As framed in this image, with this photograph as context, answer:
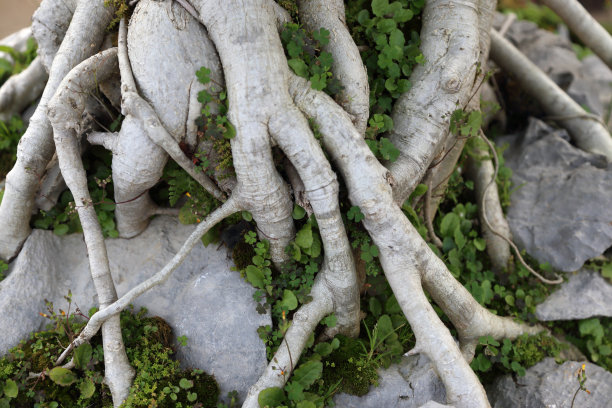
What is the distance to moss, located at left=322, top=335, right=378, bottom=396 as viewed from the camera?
3598 millimetres

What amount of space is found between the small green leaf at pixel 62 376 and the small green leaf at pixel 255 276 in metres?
1.54

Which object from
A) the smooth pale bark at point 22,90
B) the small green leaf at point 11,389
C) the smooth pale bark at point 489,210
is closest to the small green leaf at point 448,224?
the smooth pale bark at point 489,210

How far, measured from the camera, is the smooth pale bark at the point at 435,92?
3.83 metres

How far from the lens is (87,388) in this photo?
3.49 m

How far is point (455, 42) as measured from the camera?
12.8 feet

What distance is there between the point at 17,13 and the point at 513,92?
9251 mm

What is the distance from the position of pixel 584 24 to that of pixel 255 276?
5.23 metres

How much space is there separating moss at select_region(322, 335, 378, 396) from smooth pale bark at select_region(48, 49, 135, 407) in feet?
5.16

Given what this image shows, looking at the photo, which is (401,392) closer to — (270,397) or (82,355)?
(270,397)

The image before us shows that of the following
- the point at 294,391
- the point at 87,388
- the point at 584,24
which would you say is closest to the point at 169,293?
the point at 87,388

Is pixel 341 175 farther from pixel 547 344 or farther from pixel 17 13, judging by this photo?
pixel 17 13

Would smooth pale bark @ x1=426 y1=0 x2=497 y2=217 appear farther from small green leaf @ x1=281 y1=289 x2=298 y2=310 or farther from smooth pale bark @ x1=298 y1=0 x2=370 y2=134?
small green leaf @ x1=281 y1=289 x2=298 y2=310

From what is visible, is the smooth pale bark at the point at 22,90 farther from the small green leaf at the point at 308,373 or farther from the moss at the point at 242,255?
the small green leaf at the point at 308,373

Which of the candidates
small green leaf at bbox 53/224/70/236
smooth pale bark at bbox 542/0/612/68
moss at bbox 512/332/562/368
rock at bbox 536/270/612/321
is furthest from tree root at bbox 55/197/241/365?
smooth pale bark at bbox 542/0/612/68
